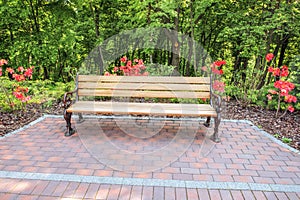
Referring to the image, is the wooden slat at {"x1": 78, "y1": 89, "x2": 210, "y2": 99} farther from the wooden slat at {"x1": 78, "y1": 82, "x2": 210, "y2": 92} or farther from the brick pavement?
the brick pavement

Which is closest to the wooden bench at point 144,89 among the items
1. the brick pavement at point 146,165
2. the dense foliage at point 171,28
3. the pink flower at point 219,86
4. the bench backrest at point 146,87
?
the bench backrest at point 146,87

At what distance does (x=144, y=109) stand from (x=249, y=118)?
217cm

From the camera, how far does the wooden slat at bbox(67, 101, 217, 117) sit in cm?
293

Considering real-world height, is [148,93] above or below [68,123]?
above

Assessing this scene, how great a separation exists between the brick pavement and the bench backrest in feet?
1.81

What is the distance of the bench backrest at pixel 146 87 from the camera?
136 inches

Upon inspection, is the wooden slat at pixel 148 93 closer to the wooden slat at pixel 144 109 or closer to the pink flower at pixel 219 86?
the wooden slat at pixel 144 109

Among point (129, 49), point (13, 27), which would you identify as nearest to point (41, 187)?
point (129, 49)

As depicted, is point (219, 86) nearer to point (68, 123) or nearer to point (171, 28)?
point (171, 28)

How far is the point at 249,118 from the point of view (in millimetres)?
4016

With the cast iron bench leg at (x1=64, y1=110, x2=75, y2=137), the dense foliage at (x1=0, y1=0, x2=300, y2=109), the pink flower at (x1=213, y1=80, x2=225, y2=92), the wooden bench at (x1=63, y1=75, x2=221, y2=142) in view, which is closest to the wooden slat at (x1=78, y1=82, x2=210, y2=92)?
the wooden bench at (x1=63, y1=75, x2=221, y2=142)

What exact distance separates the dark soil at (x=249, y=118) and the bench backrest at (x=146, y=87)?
3.25 feet

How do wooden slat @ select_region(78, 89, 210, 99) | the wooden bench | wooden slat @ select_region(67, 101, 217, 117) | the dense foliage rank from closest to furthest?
wooden slat @ select_region(67, 101, 217, 117) < the wooden bench < wooden slat @ select_region(78, 89, 210, 99) < the dense foliage

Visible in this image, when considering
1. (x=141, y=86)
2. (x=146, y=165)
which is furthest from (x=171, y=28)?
(x=146, y=165)
